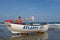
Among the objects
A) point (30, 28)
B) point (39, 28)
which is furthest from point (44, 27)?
point (30, 28)

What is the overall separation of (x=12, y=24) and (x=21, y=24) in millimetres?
1189

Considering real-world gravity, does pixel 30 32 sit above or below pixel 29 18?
below

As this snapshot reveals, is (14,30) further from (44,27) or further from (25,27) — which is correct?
(44,27)

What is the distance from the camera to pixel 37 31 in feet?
86.1

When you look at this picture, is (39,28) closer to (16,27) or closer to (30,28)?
(30,28)

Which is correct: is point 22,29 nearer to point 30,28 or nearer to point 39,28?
point 30,28

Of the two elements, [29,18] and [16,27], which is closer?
[16,27]

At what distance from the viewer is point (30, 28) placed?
24.6 metres

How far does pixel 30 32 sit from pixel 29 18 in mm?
2133

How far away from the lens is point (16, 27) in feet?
77.5

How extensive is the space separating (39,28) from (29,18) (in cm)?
230

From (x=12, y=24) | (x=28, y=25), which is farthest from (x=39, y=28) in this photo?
(x=12, y=24)

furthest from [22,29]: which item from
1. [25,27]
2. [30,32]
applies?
[30,32]

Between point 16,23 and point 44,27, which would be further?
point 44,27
